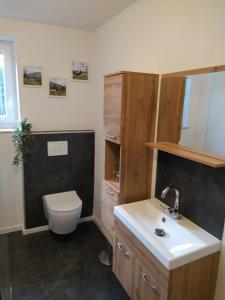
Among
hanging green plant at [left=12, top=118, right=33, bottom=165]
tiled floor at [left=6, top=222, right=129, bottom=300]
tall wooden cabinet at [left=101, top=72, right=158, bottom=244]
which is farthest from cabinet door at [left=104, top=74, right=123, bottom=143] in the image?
tiled floor at [left=6, top=222, right=129, bottom=300]

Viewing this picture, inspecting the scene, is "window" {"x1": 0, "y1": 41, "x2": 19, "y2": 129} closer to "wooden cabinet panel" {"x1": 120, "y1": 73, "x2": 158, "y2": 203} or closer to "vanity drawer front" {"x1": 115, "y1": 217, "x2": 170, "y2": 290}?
"wooden cabinet panel" {"x1": 120, "y1": 73, "x2": 158, "y2": 203}

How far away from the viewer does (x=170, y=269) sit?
119 centimetres

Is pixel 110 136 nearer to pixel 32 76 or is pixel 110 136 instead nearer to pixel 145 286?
pixel 145 286

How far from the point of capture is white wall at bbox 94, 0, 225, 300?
49.9 inches

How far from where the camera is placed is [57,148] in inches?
105

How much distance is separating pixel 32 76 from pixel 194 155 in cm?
201

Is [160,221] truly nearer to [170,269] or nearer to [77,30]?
[170,269]

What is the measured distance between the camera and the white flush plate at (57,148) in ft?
8.68

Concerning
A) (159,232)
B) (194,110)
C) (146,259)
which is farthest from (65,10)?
(146,259)

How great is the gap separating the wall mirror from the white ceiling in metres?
0.90

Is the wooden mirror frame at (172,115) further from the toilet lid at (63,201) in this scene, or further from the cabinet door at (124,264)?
the toilet lid at (63,201)

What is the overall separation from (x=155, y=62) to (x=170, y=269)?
144 centimetres

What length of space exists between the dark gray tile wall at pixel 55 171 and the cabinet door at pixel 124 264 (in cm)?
123

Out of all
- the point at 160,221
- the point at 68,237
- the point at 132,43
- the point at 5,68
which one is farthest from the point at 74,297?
the point at 5,68
